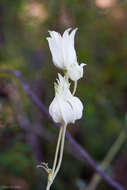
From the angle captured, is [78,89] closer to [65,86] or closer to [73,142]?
[73,142]

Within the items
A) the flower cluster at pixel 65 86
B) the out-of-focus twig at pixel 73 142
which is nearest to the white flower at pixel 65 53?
the flower cluster at pixel 65 86

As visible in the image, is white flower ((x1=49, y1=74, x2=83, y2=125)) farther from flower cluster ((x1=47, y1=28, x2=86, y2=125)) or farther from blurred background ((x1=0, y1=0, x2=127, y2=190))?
Answer: blurred background ((x1=0, y1=0, x2=127, y2=190))

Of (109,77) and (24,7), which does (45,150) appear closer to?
(109,77)

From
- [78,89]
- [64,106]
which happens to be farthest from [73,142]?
[78,89]

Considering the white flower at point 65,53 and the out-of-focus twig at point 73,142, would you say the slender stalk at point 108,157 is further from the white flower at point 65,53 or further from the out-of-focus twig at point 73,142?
the white flower at point 65,53

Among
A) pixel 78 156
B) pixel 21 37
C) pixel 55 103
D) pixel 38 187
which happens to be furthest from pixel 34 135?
pixel 55 103

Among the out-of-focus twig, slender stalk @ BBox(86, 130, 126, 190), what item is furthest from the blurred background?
the out-of-focus twig
